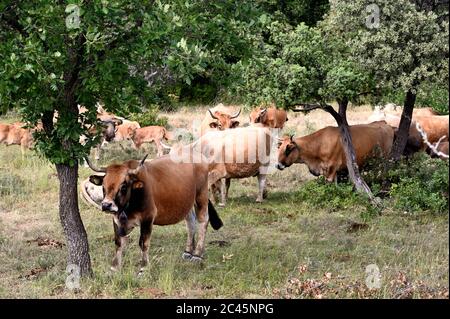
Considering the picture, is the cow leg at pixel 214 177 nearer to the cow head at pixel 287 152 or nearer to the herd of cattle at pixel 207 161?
the herd of cattle at pixel 207 161

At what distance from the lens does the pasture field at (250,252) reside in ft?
30.7

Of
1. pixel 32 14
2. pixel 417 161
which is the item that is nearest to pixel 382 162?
pixel 417 161

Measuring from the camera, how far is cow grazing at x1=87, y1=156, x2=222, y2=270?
990cm

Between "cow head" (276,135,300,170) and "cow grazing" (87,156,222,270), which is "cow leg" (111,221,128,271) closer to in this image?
"cow grazing" (87,156,222,270)

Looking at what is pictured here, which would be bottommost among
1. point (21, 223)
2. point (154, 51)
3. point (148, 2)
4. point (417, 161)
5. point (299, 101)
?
point (21, 223)

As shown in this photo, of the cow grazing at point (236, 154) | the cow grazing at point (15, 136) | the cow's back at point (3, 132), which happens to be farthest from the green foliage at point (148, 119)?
the cow grazing at point (236, 154)

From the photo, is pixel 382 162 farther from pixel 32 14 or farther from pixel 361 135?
pixel 32 14

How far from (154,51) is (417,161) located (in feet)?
25.4

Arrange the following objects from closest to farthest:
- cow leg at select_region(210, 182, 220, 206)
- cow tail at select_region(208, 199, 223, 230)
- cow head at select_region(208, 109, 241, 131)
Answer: cow tail at select_region(208, 199, 223, 230), cow leg at select_region(210, 182, 220, 206), cow head at select_region(208, 109, 241, 131)

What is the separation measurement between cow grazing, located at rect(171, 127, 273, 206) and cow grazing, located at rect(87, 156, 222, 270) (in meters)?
3.61

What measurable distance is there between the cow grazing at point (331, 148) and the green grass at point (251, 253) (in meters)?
0.74

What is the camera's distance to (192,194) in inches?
444

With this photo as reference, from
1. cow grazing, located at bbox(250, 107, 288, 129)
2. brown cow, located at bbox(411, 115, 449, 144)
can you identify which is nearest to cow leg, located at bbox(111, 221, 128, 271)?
brown cow, located at bbox(411, 115, 449, 144)

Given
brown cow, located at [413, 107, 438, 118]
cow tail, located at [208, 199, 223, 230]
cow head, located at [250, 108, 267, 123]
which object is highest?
brown cow, located at [413, 107, 438, 118]
